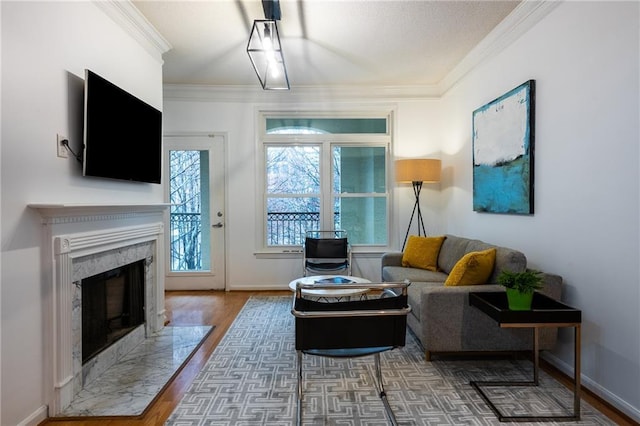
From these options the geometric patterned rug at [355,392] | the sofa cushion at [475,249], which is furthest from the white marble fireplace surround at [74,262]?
the sofa cushion at [475,249]

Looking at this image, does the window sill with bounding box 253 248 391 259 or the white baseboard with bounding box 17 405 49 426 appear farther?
the window sill with bounding box 253 248 391 259

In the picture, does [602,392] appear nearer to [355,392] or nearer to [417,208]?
[355,392]

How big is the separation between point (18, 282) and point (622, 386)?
3.17 meters

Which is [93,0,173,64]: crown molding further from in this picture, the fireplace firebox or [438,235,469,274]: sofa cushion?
[438,235,469,274]: sofa cushion

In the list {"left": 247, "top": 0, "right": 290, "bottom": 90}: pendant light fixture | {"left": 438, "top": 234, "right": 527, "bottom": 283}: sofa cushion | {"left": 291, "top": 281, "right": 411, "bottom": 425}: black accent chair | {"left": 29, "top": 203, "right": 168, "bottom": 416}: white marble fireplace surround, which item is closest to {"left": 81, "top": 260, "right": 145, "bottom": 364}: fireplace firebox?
{"left": 29, "top": 203, "right": 168, "bottom": 416}: white marble fireplace surround

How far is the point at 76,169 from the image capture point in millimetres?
2031

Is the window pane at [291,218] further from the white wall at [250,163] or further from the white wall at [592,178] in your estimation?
the white wall at [592,178]

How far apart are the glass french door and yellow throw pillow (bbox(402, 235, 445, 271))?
235cm

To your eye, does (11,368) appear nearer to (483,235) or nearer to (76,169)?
(76,169)

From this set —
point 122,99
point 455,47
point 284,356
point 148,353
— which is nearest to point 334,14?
point 455,47

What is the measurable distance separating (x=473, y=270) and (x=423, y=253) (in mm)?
1151

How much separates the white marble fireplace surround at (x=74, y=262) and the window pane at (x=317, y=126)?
227 centimetres

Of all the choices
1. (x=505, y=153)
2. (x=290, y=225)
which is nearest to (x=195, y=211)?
(x=290, y=225)

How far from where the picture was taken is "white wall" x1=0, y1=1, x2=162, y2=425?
158 centimetres
